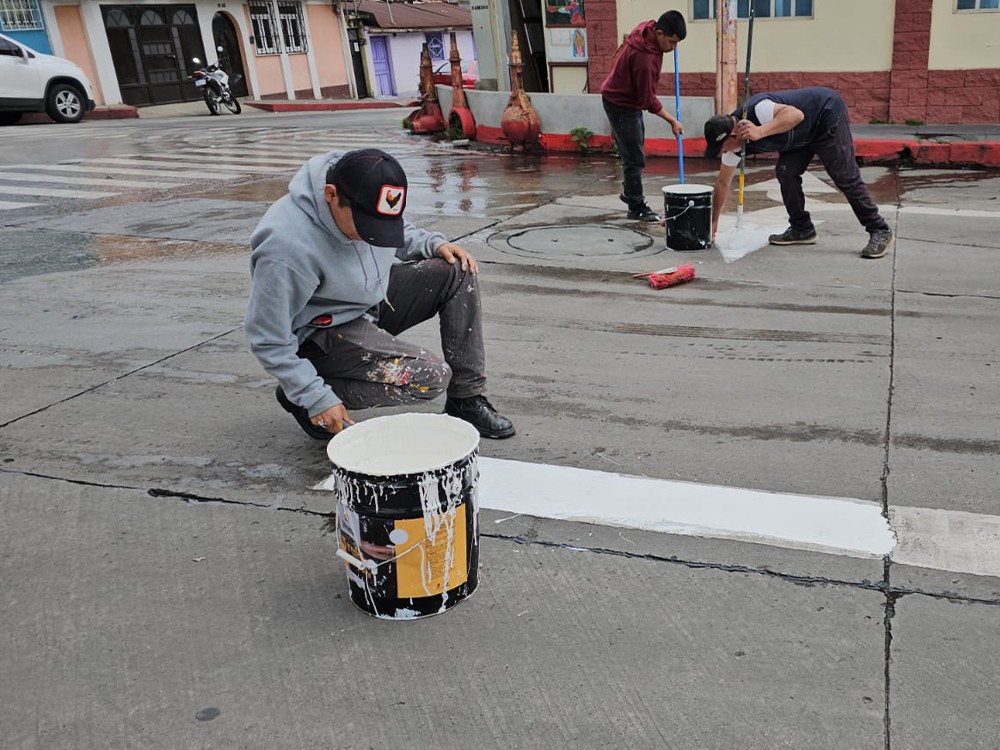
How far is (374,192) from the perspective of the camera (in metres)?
3.13

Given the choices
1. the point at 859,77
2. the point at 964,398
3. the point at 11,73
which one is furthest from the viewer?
the point at 11,73

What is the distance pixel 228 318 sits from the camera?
5.76 m

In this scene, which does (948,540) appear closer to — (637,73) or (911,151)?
(637,73)

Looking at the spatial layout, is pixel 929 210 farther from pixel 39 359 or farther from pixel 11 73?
pixel 11 73

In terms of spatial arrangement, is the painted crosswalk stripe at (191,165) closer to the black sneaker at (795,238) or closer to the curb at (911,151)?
the curb at (911,151)

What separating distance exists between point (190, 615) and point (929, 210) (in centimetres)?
775

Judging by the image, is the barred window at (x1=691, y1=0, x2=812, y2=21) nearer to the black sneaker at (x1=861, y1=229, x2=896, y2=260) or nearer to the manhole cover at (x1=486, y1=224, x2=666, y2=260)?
the manhole cover at (x1=486, y1=224, x2=666, y2=260)

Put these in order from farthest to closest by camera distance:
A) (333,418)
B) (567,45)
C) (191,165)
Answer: (567,45) → (191,165) → (333,418)

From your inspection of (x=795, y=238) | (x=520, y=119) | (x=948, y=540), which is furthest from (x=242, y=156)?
(x=948, y=540)

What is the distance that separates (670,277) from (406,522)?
418 centimetres

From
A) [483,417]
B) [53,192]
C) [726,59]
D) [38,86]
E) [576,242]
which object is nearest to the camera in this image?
[483,417]

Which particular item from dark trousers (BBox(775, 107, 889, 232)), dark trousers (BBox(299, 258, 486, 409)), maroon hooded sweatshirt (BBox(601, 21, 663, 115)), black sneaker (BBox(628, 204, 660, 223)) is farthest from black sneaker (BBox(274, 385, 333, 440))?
maroon hooded sweatshirt (BBox(601, 21, 663, 115))

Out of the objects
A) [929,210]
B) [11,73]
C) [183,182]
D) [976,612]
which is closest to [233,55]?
[11,73]

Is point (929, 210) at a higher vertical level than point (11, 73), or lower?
lower
